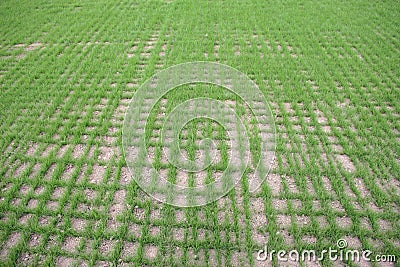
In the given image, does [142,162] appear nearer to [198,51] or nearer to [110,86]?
[110,86]

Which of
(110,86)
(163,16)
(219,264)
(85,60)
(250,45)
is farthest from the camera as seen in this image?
(163,16)

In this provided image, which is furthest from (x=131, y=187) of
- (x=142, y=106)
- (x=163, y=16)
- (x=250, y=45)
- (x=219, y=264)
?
(x=163, y=16)

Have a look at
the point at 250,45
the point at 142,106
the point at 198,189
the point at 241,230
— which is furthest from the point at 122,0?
the point at 241,230

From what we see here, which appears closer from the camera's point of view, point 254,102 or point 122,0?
point 254,102

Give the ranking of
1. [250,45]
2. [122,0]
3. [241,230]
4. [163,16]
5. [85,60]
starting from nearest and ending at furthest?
[241,230], [85,60], [250,45], [163,16], [122,0]

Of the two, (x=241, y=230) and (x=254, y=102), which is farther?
(x=254, y=102)

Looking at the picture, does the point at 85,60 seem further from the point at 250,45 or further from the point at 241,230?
the point at 241,230
